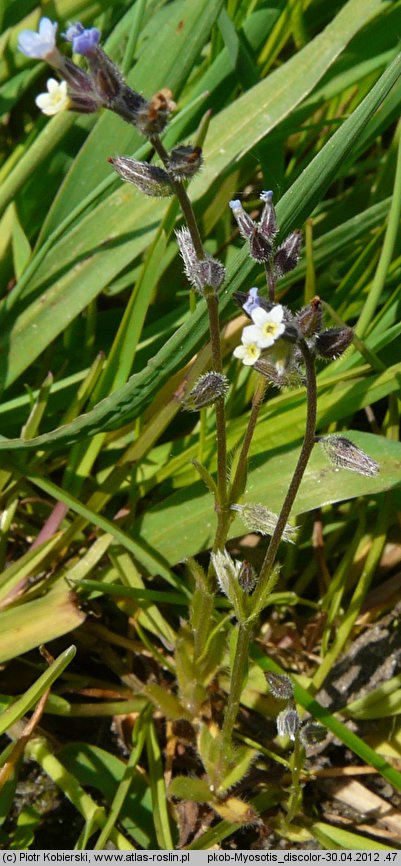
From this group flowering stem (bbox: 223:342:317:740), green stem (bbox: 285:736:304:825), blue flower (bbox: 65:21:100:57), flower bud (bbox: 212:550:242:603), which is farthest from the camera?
green stem (bbox: 285:736:304:825)

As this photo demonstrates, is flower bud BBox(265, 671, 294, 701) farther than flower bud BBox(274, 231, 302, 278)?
Yes

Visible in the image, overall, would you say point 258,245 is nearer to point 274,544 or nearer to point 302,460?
point 302,460

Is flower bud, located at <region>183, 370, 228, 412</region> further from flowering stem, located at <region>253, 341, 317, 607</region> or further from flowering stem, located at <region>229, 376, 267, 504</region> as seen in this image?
flowering stem, located at <region>253, 341, 317, 607</region>

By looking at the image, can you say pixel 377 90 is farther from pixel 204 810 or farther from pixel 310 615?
pixel 204 810

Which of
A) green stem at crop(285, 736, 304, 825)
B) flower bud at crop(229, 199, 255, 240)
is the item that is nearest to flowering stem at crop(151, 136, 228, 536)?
flower bud at crop(229, 199, 255, 240)

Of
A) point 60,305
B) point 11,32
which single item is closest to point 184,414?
point 60,305
